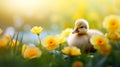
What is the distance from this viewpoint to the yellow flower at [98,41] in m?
0.96

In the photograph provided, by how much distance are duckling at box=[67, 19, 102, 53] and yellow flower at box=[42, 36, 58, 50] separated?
5 cm

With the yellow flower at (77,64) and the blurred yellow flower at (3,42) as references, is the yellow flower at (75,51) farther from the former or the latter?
the blurred yellow flower at (3,42)

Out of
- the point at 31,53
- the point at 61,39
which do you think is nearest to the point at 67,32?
the point at 61,39

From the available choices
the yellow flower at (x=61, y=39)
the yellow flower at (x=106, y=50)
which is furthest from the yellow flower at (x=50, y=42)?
the yellow flower at (x=106, y=50)

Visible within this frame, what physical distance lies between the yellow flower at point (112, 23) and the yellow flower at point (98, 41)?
37 millimetres

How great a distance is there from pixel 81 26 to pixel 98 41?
0.09 meters

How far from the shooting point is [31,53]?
983mm

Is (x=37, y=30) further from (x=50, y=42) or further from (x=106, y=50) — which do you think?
(x=106, y=50)

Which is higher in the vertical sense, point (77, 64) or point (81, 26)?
point (81, 26)

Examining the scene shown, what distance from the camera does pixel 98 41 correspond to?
0.97 m

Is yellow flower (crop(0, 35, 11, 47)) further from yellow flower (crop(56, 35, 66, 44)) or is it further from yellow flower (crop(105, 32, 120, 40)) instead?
yellow flower (crop(105, 32, 120, 40))

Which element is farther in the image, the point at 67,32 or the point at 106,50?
the point at 67,32

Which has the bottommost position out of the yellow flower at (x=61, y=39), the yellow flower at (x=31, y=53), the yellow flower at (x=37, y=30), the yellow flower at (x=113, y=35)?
the yellow flower at (x=31, y=53)

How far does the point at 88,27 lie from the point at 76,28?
0.04m
